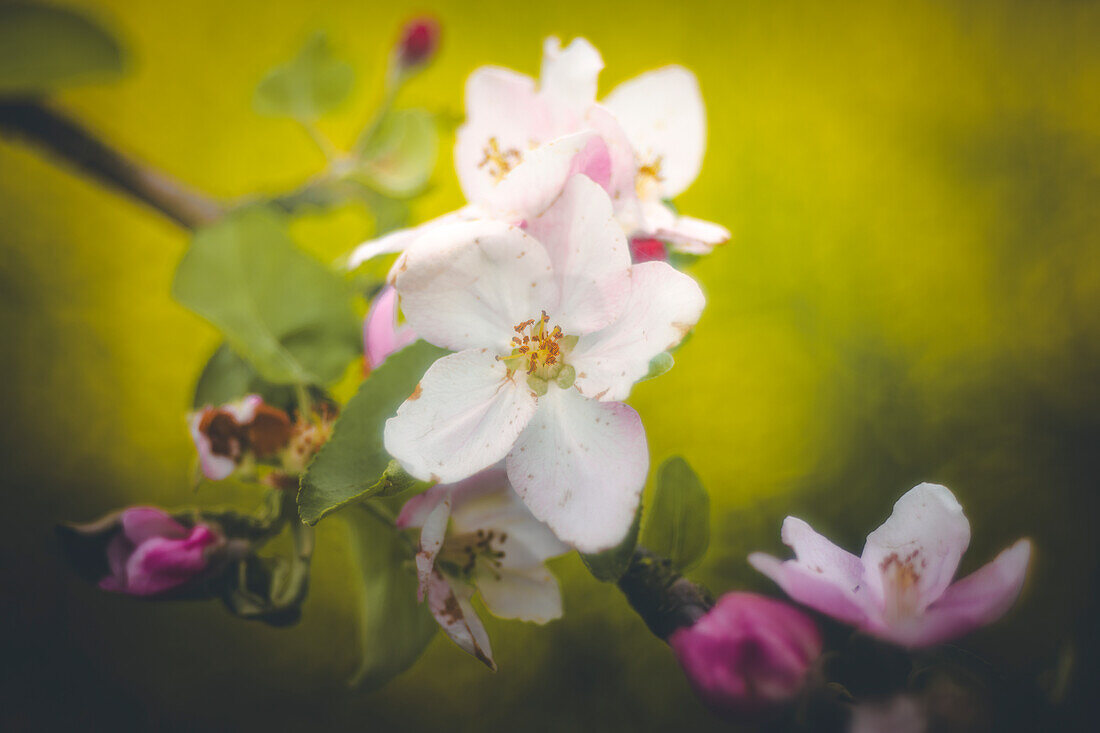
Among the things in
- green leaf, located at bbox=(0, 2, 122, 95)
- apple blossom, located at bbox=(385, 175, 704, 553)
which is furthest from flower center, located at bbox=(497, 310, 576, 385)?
green leaf, located at bbox=(0, 2, 122, 95)

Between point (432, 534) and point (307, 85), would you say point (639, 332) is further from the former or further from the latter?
point (307, 85)

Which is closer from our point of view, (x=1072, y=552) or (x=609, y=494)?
(x=609, y=494)

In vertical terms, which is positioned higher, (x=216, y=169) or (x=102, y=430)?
(x=216, y=169)

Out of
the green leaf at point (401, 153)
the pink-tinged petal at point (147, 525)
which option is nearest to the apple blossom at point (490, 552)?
the pink-tinged petal at point (147, 525)

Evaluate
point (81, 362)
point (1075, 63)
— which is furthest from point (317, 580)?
point (1075, 63)

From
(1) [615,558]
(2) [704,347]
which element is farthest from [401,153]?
(2) [704,347]

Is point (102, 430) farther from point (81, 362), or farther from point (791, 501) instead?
point (791, 501)
